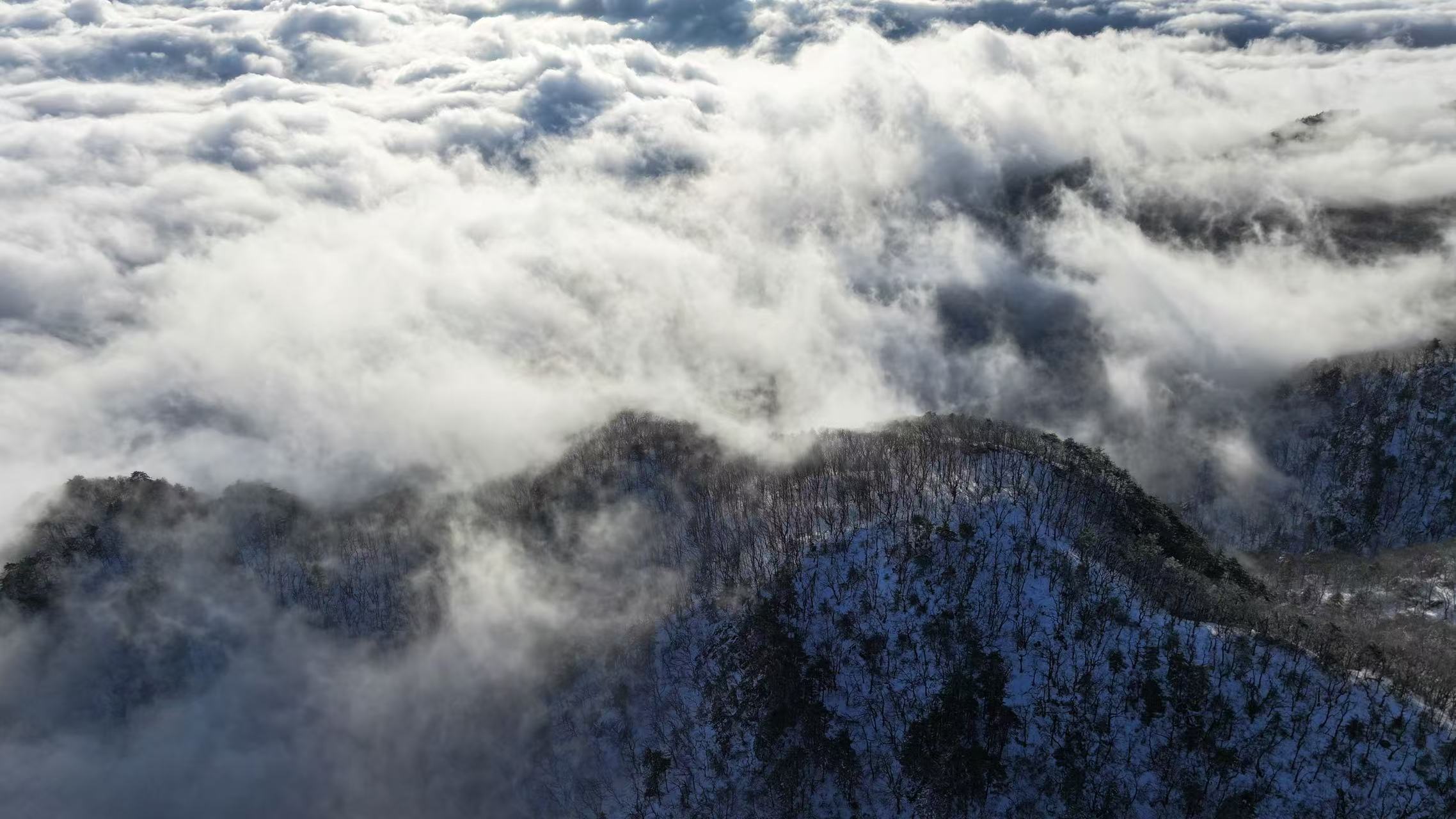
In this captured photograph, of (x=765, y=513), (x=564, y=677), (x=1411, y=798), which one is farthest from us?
(x=765, y=513)

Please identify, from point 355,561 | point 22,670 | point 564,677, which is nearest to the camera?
point 564,677

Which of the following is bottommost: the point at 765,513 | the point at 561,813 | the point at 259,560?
the point at 259,560

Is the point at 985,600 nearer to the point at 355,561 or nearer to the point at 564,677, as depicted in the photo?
the point at 564,677

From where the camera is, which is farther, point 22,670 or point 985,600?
point 22,670

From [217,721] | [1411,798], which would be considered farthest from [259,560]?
[1411,798]

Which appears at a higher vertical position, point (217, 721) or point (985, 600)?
point (985, 600)

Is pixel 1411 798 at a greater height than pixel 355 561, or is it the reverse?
pixel 1411 798

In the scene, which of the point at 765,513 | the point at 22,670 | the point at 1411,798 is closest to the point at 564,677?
the point at 765,513

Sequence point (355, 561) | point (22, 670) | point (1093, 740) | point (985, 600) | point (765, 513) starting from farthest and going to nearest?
1. point (355, 561)
2. point (22, 670)
3. point (765, 513)
4. point (985, 600)
5. point (1093, 740)

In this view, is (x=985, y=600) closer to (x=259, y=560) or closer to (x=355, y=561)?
(x=355, y=561)
